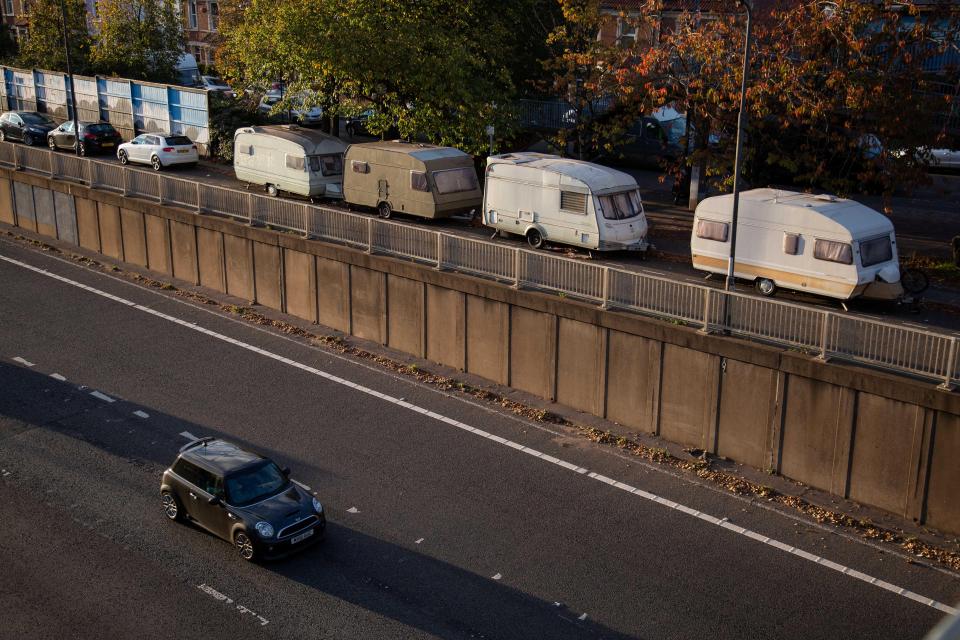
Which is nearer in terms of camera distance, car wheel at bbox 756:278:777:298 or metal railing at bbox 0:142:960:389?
metal railing at bbox 0:142:960:389

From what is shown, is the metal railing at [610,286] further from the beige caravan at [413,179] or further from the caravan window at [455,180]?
the caravan window at [455,180]

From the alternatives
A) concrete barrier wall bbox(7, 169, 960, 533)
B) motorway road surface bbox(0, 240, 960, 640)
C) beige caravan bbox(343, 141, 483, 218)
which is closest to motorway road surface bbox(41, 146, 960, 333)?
beige caravan bbox(343, 141, 483, 218)

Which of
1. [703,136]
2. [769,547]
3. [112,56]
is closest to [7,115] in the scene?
[112,56]

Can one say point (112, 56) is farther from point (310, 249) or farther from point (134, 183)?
point (310, 249)

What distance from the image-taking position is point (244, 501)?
596 inches

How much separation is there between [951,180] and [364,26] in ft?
72.4

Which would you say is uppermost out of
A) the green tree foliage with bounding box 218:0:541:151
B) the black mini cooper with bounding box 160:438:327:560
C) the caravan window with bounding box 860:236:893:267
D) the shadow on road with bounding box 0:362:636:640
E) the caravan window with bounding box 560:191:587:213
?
the green tree foliage with bounding box 218:0:541:151

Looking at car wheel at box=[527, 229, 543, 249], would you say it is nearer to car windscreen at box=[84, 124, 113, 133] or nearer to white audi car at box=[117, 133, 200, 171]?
white audi car at box=[117, 133, 200, 171]

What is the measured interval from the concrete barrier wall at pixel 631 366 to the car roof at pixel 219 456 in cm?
754

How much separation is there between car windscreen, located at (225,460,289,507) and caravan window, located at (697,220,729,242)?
12.8 m

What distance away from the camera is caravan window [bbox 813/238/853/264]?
2153 cm

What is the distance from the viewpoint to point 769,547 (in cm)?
1543

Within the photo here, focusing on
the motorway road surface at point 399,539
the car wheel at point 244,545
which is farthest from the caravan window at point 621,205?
the car wheel at point 244,545

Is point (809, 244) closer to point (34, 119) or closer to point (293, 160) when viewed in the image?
point (293, 160)
